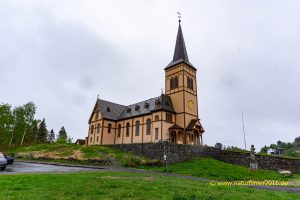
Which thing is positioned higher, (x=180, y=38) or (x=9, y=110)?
(x=180, y=38)

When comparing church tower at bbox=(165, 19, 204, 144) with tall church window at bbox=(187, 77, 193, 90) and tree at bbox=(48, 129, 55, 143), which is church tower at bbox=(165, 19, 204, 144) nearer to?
tall church window at bbox=(187, 77, 193, 90)

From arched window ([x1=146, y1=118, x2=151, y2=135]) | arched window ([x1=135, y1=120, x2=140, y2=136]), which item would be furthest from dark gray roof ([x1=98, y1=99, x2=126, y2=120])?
arched window ([x1=146, y1=118, x2=151, y2=135])

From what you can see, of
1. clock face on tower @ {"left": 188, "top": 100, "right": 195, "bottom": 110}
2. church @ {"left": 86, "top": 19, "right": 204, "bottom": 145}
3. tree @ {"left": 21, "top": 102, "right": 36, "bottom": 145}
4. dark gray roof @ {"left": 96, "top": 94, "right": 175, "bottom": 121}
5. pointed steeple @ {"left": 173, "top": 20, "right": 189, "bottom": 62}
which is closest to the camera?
church @ {"left": 86, "top": 19, "right": 204, "bottom": 145}

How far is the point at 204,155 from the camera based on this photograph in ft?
113

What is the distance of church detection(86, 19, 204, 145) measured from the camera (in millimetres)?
40719

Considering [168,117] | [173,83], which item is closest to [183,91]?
[173,83]

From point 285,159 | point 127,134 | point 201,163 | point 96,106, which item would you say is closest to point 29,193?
point 201,163

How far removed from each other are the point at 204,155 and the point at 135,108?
20.7 metres

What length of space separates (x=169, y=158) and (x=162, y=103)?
47.4 ft

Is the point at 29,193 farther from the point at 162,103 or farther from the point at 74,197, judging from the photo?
the point at 162,103

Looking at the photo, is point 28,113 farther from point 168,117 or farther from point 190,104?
point 190,104

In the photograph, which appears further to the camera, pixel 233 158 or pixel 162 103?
pixel 162 103

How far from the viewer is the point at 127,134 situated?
47.8 metres

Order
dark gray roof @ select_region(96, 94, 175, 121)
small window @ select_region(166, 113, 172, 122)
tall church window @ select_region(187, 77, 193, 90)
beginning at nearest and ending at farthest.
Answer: small window @ select_region(166, 113, 172, 122) → dark gray roof @ select_region(96, 94, 175, 121) → tall church window @ select_region(187, 77, 193, 90)
